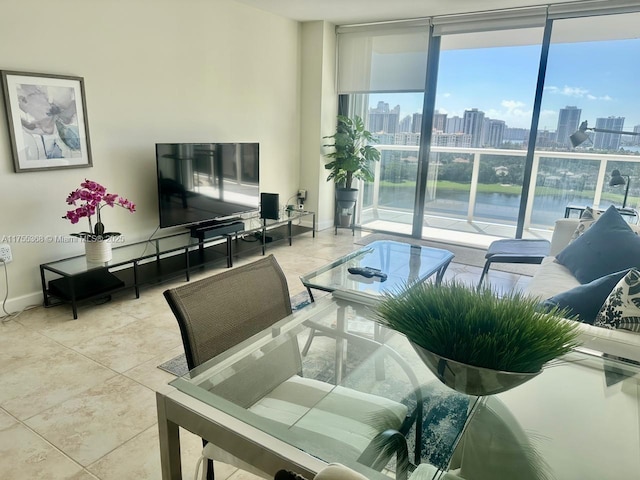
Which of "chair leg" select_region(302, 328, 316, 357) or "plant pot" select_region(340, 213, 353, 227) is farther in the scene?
"plant pot" select_region(340, 213, 353, 227)

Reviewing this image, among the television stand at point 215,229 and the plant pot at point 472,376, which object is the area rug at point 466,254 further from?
the plant pot at point 472,376

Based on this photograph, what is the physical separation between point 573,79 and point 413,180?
194 cm

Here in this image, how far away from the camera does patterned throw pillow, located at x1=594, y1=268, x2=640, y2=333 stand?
1598mm

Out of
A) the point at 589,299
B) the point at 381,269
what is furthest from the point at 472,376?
the point at 381,269

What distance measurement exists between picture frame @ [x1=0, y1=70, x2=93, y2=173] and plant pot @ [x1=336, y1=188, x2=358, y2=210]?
9.78ft

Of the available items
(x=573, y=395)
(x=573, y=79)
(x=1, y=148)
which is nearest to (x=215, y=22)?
(x=1, y=148)

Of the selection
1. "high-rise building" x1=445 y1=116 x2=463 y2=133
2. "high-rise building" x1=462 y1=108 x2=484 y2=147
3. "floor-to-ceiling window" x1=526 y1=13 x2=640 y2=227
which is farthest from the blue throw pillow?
"high-rise building" x1=445 y1=116 x2=463 y2=133

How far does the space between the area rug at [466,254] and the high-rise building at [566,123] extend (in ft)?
4.42

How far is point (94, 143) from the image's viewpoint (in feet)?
10.8

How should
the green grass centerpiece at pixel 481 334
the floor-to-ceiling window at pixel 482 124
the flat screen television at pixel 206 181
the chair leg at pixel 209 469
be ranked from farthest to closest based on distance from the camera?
the floor-to-ceiling window at pixel 482 124, the flat screen television at pixel 206 181, the chair leg at pixel 209 469, the green grass centerpiece at pixel 481 334

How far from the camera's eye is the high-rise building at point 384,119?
535cm

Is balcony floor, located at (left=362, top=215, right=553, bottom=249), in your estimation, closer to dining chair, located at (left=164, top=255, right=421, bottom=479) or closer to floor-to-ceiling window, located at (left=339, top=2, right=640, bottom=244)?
floor-to-ceiling window, located at (left=339, top=2, right=640, bottom=244)

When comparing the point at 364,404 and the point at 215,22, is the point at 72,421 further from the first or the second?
the point at 215,22

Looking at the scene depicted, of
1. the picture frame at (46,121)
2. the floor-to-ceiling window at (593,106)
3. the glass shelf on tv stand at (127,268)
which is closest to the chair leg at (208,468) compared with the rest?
the glass shelf on tv stand at (127,268)
